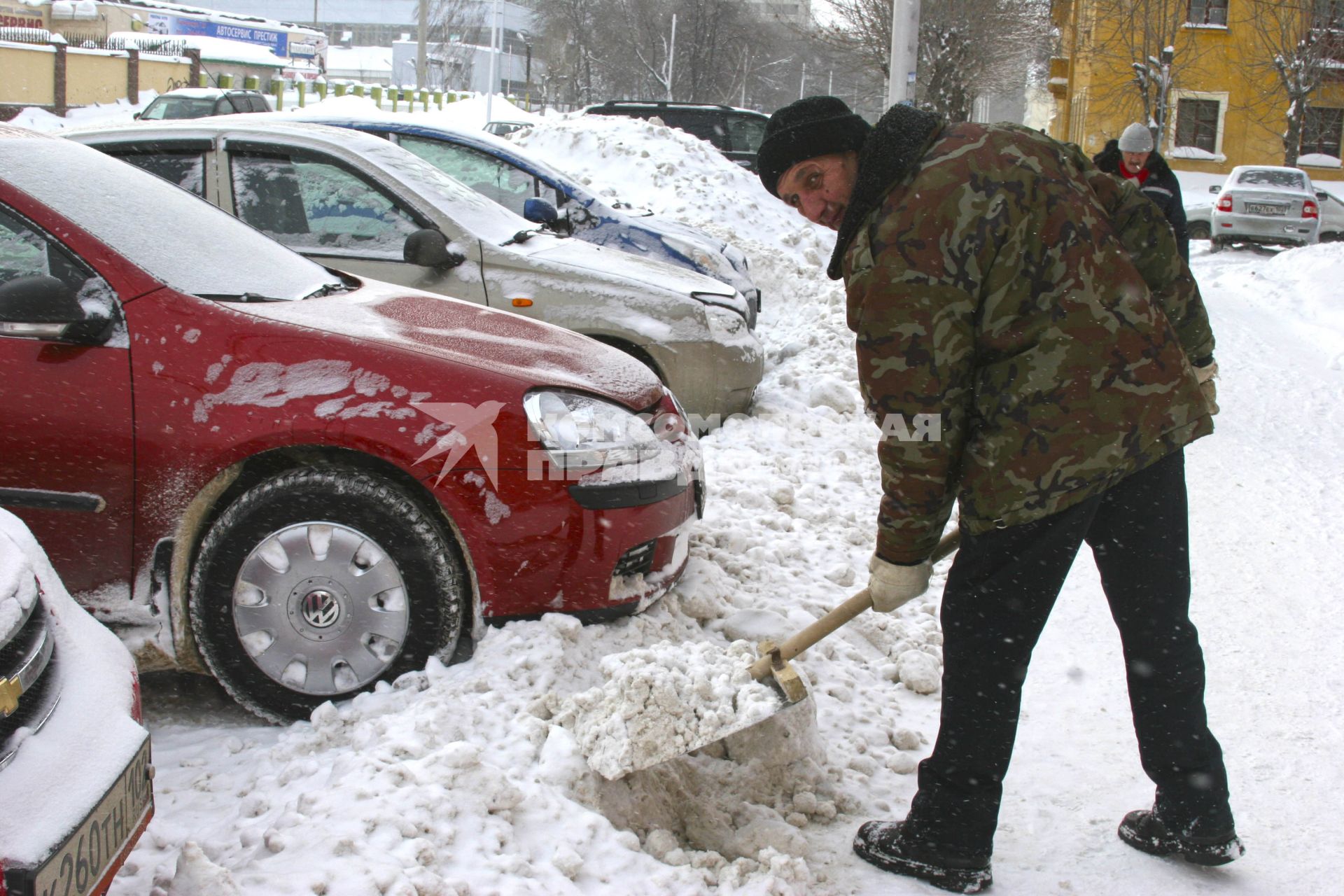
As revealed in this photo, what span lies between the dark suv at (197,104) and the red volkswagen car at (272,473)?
73.8 ft

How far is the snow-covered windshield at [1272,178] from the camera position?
20188 mm

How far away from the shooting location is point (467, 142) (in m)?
8.10

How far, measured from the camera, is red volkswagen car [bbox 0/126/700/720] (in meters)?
2.99

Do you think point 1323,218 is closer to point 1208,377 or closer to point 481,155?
point 481,155

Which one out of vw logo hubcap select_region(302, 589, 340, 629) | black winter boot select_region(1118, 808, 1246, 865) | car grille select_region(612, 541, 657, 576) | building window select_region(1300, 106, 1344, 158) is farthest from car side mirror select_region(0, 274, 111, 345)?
building window select_region(1300, 106, 1344, 158)

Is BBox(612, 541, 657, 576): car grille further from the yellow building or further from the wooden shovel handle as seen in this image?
the yellow building

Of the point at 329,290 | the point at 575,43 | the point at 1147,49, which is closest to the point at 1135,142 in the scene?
the point at 329,290

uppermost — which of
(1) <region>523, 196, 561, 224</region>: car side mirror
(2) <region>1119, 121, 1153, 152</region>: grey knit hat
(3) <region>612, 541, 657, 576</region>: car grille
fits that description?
(2) <region>1119, 121, 1153, 152</region>: grey knit hat

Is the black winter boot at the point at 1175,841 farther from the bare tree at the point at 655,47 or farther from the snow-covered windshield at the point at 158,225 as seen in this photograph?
the bare tree at the point at 655,47

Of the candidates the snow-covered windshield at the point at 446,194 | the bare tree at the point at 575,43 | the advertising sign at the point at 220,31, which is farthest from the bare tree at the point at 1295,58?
the advertising sign at the point at 220,31

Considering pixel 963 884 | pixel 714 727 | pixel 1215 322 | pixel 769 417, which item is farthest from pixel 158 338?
pixel 1215 322

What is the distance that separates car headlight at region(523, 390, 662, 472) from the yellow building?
30810 mm

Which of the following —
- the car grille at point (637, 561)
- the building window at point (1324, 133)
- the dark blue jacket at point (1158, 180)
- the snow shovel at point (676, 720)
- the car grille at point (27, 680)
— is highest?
the building window at point (1324, 133)

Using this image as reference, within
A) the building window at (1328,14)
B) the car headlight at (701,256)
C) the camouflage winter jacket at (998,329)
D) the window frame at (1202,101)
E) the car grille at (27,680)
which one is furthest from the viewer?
the window frame at (1202,101)
